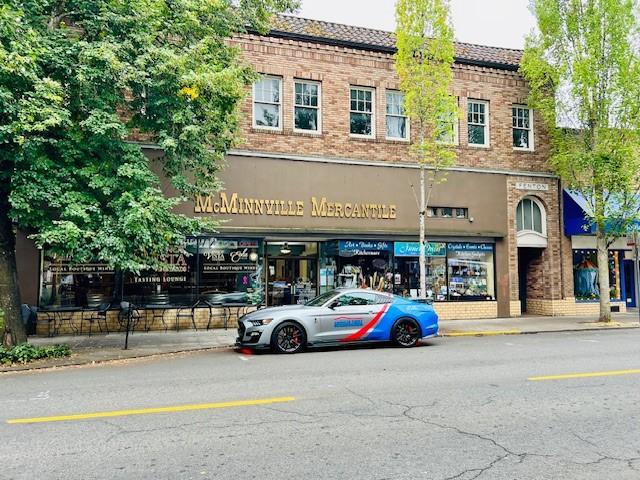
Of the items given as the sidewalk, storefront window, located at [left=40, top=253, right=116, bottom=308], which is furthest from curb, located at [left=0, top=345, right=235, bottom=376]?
storefront window, located at [left=40, top=253, right=116, bottom=308]

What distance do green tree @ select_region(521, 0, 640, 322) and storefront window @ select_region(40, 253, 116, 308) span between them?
1484cm

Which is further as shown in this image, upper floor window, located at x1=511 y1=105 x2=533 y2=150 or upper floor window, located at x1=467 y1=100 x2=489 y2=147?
upper floor window, located at x1=511 y1=105 x2=533 y2=150

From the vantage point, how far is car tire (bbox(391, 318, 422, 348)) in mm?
12391

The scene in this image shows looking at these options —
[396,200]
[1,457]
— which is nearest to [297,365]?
[1,457]

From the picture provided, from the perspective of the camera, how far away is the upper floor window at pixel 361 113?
59.2 feet

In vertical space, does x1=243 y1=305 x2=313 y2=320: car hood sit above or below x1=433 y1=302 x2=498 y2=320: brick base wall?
above

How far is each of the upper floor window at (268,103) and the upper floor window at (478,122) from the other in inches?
278

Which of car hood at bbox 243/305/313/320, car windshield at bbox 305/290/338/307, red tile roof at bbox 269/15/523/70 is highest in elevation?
red tile roof at bbox 269/15/523/70

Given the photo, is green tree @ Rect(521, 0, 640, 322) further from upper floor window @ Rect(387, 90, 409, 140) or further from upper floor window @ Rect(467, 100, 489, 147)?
upper floor window @ Rect(387, 90, 409, 140)

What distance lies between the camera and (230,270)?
→ 642 inches

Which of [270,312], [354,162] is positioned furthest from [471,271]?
[270,312]

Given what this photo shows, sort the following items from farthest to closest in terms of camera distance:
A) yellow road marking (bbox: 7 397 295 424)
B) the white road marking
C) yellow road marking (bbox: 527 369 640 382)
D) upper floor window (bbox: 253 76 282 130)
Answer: upper floor window (bbox: 253 76 282 130)
yellow road marking (bbox: 527 369 640 382)
the white road marking
yellow road marking (bbox: 7 397 295 424)

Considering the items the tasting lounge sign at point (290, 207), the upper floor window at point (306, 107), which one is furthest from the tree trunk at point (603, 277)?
the upper floor window at point (306, 107)

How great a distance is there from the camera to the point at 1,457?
192 inches
